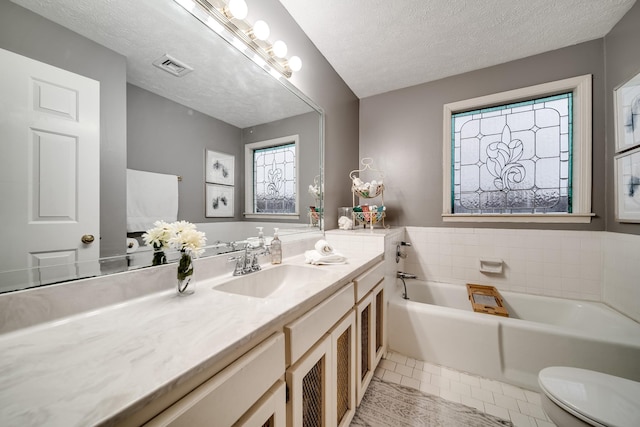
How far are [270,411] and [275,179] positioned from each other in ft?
3.75

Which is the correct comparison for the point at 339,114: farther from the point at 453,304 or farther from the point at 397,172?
the point at 453,304

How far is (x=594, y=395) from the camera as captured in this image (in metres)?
0.91

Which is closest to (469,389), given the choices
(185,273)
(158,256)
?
(185,273)

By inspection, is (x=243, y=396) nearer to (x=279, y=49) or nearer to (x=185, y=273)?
(x=185, y=273)

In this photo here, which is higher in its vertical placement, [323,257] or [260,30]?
[260,30]

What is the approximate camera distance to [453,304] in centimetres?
211

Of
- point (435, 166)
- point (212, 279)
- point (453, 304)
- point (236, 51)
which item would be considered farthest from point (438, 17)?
point (453, 304)

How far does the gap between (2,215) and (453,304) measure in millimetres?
2657

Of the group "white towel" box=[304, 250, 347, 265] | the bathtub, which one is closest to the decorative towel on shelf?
"white towel" box=[304, 250, 347, 265]

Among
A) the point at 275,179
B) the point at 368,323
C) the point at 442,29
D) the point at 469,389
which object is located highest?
the point at 442,29

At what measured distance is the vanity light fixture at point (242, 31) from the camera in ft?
3.23

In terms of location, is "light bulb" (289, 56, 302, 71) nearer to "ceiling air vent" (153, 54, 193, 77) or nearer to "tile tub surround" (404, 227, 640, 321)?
"ceiling air vent" (153, 54, 193, 77)

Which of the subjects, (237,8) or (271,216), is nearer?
(237,8)

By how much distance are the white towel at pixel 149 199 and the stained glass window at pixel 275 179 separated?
0.45m
